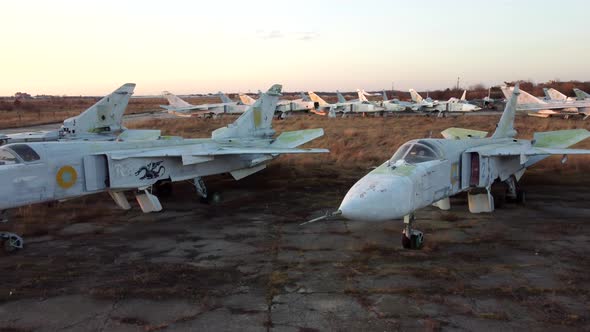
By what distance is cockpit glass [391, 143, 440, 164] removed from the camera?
30.2 feet

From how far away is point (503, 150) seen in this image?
1141 centimetres

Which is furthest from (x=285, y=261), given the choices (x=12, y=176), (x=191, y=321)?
(x=12, y=176)

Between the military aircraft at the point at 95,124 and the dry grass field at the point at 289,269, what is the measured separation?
23.9 ft

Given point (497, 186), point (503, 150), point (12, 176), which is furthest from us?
point (497, 186)

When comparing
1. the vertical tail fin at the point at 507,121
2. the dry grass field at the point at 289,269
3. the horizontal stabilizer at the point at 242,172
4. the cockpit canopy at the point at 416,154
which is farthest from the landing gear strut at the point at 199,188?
the vertical tail fin at the point at 507,121

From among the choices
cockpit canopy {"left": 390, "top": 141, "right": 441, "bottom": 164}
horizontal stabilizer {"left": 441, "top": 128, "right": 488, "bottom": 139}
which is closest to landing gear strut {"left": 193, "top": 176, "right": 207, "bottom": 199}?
cockpit canopy {"left": 390, "top": 141, "right": 441, "bottom": 164}

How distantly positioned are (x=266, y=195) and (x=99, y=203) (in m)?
5.47

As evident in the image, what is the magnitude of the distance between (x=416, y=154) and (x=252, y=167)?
25.7 ft

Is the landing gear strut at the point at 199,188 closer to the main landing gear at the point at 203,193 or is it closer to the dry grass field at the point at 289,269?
the main landing gear at the point at 203,193

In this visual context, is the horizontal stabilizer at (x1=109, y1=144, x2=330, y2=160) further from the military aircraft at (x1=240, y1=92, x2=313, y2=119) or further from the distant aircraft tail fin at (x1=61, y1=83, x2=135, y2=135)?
the military aircraft at (x1=240, y1=92, x2=313, y2=119)

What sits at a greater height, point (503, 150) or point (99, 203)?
point (503, 150)

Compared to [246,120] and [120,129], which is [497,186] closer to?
[246,120]

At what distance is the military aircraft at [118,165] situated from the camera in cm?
971

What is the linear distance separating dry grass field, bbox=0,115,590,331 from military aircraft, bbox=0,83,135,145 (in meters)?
7.29
